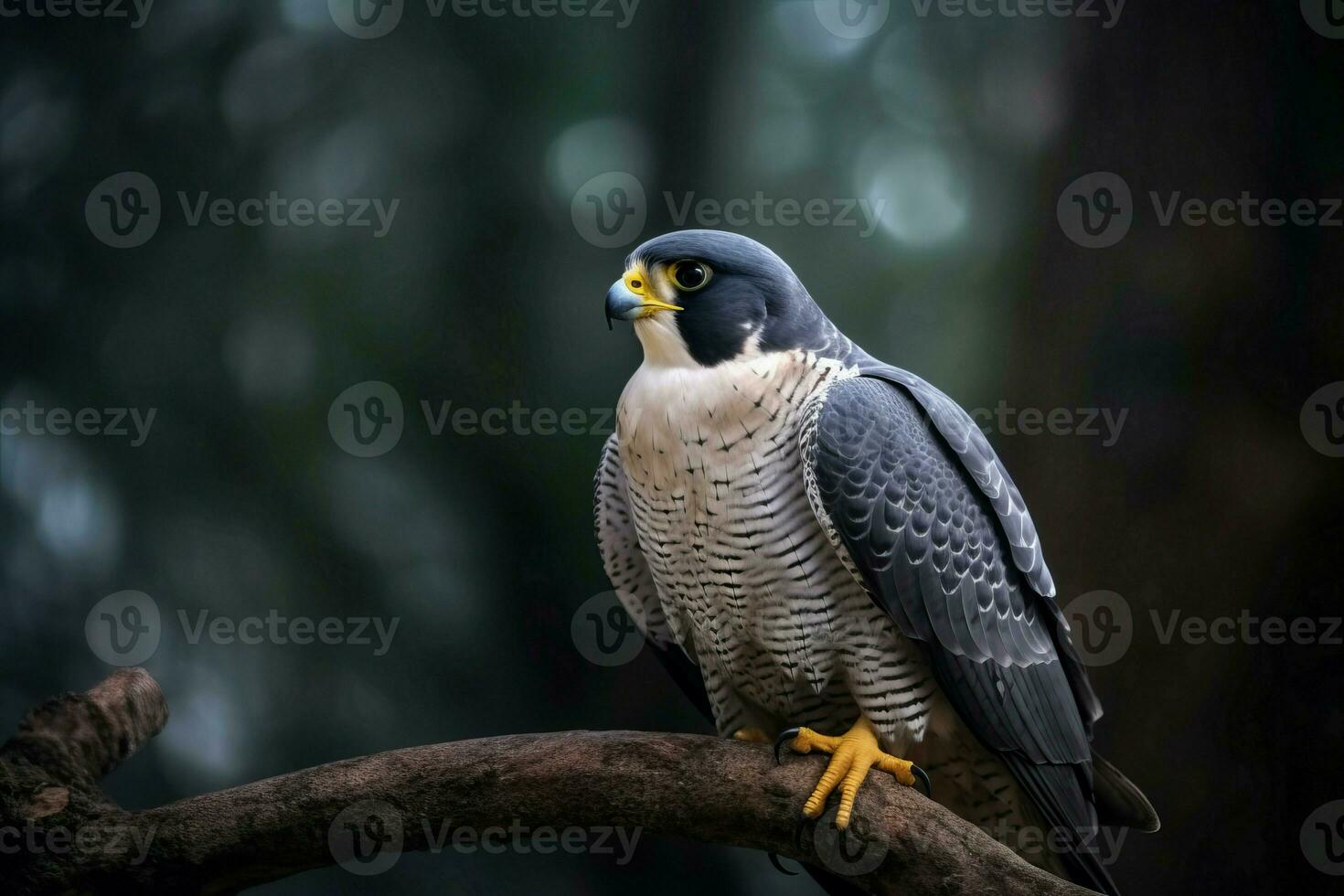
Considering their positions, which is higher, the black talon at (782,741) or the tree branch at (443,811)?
the black talon at (782,741)

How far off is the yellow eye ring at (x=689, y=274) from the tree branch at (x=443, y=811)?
99cm

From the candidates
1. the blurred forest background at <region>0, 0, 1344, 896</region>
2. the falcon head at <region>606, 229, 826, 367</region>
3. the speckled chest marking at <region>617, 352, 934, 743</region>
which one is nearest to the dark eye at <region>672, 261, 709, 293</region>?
the falcon head at <region>606, 229, 826, 367</region>

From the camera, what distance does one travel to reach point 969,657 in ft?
7.50

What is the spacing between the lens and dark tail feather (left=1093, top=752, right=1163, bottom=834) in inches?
102

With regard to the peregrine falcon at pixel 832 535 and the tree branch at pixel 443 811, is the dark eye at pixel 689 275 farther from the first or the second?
the tree branch at pixel 443 811

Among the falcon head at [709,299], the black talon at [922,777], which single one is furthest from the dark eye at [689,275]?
the black talon at [922,777]

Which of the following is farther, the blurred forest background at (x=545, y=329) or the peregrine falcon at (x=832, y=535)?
the blurred forest background at (x=545, y=329)

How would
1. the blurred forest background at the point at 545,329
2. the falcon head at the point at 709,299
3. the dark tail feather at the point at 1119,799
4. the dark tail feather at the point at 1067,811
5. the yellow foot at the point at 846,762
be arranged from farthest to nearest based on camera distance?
1. the blurred forest background at the point at 545,329
2. the dark tail feather at the point at 1119,799
3. the dark tail feather at the point at 1067,811
4. the falcon head at the point at 709,299
5. the yellow foot at the point at 846,762

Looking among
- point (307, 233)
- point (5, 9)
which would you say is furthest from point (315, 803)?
point (5, 9)

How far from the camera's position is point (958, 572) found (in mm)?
2297

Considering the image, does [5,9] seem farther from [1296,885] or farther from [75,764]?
[1296,885]

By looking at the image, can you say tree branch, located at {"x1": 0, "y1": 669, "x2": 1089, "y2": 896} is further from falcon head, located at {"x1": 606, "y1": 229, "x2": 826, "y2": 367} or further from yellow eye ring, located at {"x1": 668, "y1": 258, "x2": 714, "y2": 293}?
yellow eye ring, located at {"x1": 668, "y1": 258, "x2": 714, "y2": 293}

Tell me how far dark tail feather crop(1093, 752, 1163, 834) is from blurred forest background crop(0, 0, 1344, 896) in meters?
1.10

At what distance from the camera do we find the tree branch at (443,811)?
7.22 ft
